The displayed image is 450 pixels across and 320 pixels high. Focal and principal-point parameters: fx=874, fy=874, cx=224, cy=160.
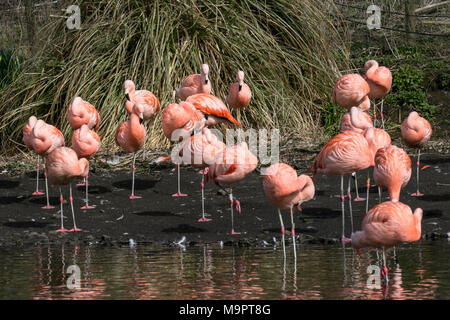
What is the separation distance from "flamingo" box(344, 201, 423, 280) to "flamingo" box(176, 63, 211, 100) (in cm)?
473

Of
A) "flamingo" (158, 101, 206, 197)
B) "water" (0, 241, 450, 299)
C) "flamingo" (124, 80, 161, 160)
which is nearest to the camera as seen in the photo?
"water" (0, 241, 450, 299)

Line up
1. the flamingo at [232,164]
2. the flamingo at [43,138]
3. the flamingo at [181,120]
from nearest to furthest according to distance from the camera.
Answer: the flamingo at [232,164] < the flamingo at [43,138] < the flamingo at [181,120]

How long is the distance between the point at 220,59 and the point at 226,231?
168 inches

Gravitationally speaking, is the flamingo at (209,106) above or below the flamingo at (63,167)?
above

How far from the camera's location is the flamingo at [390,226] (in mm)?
5285

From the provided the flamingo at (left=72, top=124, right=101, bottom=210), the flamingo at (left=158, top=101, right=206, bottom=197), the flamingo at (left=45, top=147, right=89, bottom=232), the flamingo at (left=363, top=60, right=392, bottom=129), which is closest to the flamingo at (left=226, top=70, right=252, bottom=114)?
the flamingo at (left=158, top=101, right=206, bottom=197)

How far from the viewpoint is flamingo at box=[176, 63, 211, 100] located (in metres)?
9.88

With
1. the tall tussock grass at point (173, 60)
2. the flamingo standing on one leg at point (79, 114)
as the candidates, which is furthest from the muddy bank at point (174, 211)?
the tall tussock grass at point (173, 60)

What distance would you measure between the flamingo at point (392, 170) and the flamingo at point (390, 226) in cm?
100

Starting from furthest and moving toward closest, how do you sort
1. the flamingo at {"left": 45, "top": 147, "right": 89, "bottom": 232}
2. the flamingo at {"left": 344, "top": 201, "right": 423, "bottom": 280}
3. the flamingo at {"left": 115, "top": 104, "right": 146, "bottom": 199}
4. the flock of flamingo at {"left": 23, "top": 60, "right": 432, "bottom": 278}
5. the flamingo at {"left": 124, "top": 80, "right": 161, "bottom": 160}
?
the flamingo at {"left": 124, "top": 80, "right": 161, "bottom": 160} → the flamingo at {"left": 115, "top": 104, "right": 146, "bottom": 199} → the flamingo at {"left": 45, "top": 147, "right": 89, "bottom": 232} → the flock of flamingo at {"left": 23, "top": 60, "right": 432, "bottom": 278} → the flamingo at {"left": 344, "top": 201, "right": 423, "bottom": 280}

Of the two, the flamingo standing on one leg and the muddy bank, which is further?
the flamingo standing on one leg

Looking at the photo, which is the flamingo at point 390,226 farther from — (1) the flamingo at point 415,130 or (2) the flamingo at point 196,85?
(2) the flamingo at point 196,85

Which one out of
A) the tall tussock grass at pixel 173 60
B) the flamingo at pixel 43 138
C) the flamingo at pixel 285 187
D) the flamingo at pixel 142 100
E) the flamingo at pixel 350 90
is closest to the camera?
the flamingo at pixel 285 187

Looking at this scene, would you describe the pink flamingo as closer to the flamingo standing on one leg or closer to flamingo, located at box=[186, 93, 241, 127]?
flamingo, located at box=[186, 93, 241, 127]
